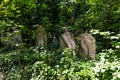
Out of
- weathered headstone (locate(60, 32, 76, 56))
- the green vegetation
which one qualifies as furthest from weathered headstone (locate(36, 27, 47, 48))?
weathered headstone (locate(60, 32, 76, 56))

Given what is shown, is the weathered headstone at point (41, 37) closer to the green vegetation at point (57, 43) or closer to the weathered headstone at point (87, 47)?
the green vegetation at point (57, 43)

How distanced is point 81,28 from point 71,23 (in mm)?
1144

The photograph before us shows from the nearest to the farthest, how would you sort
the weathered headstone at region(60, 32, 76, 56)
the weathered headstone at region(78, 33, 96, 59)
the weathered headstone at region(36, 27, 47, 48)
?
the weathered headstone at region(78, 33, 96, 59) → the weathered headstone at region(60, 32, 76, 56) → the weathered headstone at region(36, 27, 47, 48)

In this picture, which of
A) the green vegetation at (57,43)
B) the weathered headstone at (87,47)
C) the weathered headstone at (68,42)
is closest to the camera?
the green vegetation at (57,43)

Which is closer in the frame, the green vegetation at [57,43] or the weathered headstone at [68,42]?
the green vegetation at [57,43]

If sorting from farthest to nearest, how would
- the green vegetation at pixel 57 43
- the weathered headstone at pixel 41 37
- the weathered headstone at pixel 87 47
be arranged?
the weathered headstone at pixel 41 37
the weathered headstone at pixel 87 47
the green vegetation at pixel 57 43

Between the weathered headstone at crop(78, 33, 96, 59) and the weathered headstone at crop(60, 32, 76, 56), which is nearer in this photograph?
the weathered headstone at crop(78, 33, 96, 59)

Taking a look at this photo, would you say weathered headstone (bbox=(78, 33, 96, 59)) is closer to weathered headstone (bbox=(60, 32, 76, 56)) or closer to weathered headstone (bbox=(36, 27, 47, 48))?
weathered headstone (bbox=(60, 32, 76, 56))

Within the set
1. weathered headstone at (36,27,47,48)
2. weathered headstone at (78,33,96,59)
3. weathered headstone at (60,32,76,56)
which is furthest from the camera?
weathered headstone at (36,27,47,48)

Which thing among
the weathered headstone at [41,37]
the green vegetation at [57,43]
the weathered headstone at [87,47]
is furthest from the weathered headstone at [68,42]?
the weathered headstone at [41,37]

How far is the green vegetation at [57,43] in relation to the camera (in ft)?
17.1

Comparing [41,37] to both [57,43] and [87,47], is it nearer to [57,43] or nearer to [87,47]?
[57,43]

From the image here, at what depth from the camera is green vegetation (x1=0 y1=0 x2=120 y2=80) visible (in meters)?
5.22

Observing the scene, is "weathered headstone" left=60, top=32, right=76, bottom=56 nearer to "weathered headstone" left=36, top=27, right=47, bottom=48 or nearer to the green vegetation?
the green vegetation
